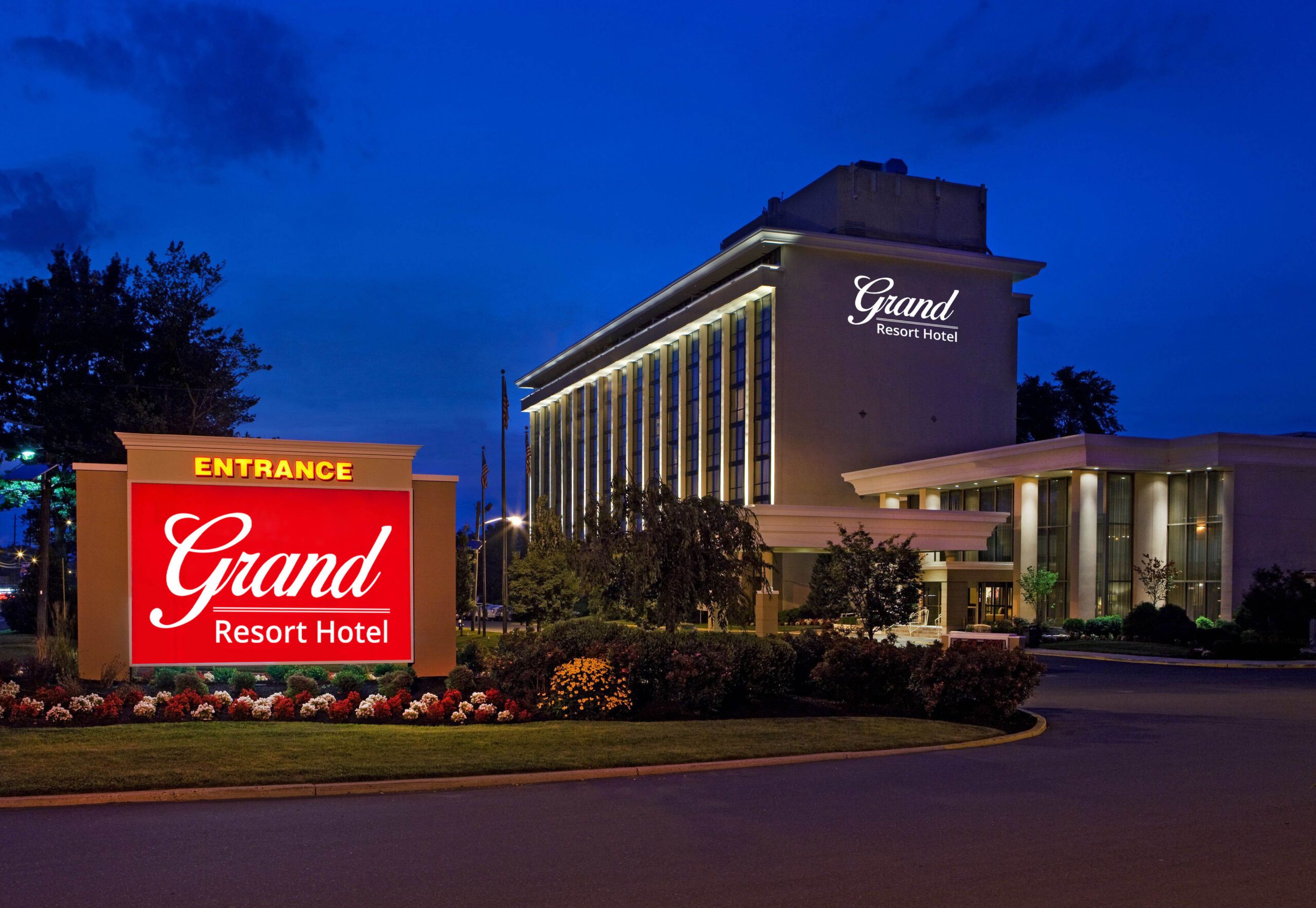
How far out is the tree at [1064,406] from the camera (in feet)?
288

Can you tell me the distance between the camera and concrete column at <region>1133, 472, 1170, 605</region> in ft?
168

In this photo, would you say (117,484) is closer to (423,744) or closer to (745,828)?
(423,744)

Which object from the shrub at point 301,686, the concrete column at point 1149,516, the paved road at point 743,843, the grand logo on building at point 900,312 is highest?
the grand logo on building at point 900,312

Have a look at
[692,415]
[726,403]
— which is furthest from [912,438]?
[692,415]

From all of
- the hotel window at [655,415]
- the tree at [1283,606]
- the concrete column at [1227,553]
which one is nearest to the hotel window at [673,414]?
the hotel window at [655,415]

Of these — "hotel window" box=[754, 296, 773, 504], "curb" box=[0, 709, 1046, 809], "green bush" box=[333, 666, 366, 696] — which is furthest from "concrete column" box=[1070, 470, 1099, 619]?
"green bush" box=[333, 666, 366, 696]

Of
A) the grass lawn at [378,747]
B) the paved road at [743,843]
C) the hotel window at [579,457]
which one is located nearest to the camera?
the paved road at [743,843]

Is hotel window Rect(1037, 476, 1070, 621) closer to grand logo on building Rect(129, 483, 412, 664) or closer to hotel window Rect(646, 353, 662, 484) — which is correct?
hotel window Rect(646, 353, 662, 484)

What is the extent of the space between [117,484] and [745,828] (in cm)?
1461

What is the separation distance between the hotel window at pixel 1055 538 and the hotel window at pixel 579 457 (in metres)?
51.6

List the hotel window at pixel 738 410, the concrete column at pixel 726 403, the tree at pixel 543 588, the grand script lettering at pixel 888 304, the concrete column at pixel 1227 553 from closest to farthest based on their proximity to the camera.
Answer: the tree at pixel 543 588, the concrete column at pixel 1227 553, the grand script lettering at pixel 888 304, the hotel window at pixel 738 410, the concrete column at pixel 726 403

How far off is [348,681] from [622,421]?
73.0 m

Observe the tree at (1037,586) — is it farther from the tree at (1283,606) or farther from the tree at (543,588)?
the tree at (543,588)

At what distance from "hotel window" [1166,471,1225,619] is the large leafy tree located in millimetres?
44266
